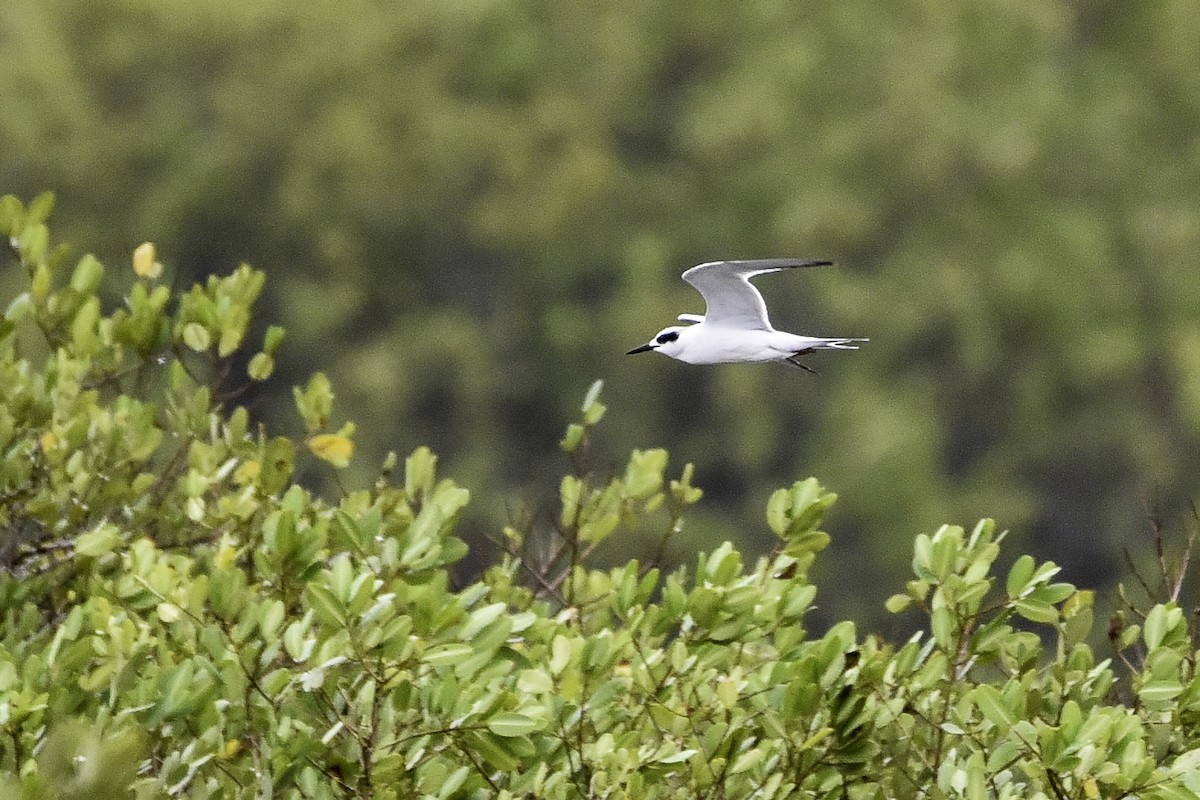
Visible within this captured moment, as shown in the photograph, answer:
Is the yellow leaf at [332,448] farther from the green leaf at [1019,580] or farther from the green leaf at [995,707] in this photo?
the green leaf at [995,707]

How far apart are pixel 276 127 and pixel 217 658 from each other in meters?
31.2

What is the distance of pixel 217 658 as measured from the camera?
184 inches

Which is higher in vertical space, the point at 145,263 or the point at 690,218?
the point at 145,263

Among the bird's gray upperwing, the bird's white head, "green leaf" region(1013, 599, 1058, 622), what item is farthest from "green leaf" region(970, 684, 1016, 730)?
the bird's white head

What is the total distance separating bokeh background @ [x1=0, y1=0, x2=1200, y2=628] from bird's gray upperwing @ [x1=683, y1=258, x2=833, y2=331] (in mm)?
23649

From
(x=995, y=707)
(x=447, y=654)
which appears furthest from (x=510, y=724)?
(x=995, y=707)

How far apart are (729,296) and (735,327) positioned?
0.11m

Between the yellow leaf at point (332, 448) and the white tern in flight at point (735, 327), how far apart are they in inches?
48.7

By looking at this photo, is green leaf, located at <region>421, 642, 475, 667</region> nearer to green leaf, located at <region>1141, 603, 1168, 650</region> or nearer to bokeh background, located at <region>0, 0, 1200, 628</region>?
green leaf, located at <region>1141, 603, 1168, 650</region>

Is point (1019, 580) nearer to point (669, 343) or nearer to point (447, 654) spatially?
point (447, 654)

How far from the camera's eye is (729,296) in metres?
7.41

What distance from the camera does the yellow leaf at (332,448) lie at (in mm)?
6402

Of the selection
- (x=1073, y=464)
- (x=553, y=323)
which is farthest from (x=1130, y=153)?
(x=553, y=323)

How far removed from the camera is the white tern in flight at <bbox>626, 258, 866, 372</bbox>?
6812 mm
